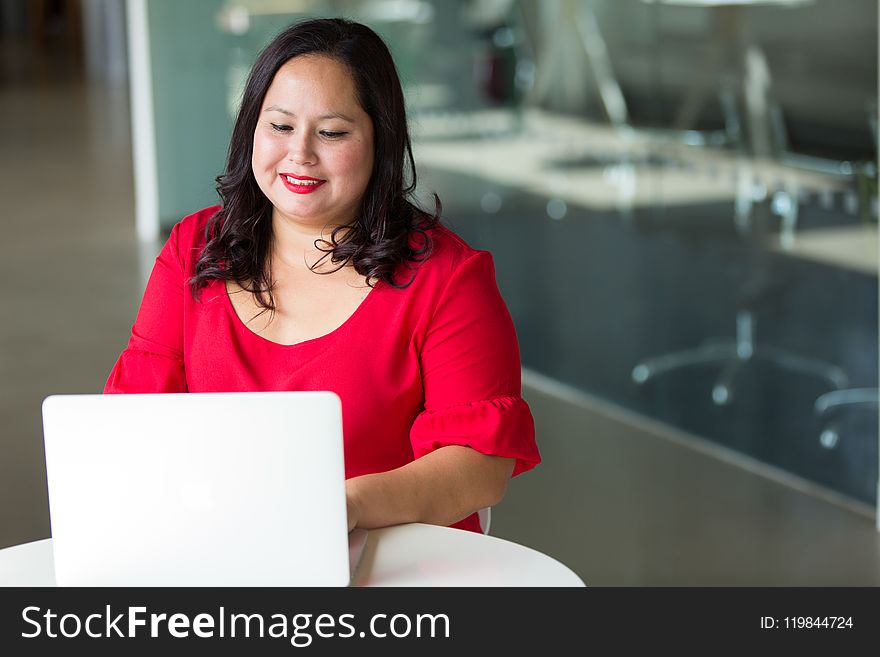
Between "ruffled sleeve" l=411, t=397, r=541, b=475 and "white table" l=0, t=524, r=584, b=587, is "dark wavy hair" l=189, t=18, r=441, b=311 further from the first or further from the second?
"white table" l=0, t=524, r=584, b=587

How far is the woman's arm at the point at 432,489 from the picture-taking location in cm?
173

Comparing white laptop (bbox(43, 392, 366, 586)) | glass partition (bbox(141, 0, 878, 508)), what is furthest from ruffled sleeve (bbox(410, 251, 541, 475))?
glass partition (bbox(141, 0, 878, 508))

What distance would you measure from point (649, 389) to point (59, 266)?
3469mm

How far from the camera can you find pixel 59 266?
690 cm

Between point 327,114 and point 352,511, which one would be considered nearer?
point 352,511

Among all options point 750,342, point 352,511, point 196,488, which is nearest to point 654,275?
point 750,342

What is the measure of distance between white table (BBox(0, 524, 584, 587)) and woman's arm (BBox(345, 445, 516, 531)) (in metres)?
0.04

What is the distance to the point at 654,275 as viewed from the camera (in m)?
4.89

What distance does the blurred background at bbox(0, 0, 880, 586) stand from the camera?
3.90 m

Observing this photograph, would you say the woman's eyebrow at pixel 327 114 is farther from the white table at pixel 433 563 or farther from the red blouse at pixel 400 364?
the white table at pixel 433 563

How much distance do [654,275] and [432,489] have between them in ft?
10.5

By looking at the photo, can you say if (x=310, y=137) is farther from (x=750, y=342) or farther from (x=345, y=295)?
(x=750, y=342)

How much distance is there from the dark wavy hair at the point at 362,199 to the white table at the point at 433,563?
460mm

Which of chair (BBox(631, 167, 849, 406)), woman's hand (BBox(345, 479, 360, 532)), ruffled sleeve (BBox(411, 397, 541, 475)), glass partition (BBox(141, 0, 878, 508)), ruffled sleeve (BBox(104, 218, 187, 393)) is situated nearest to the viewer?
woman's hand (BBox(345, 479, 360, 532))
